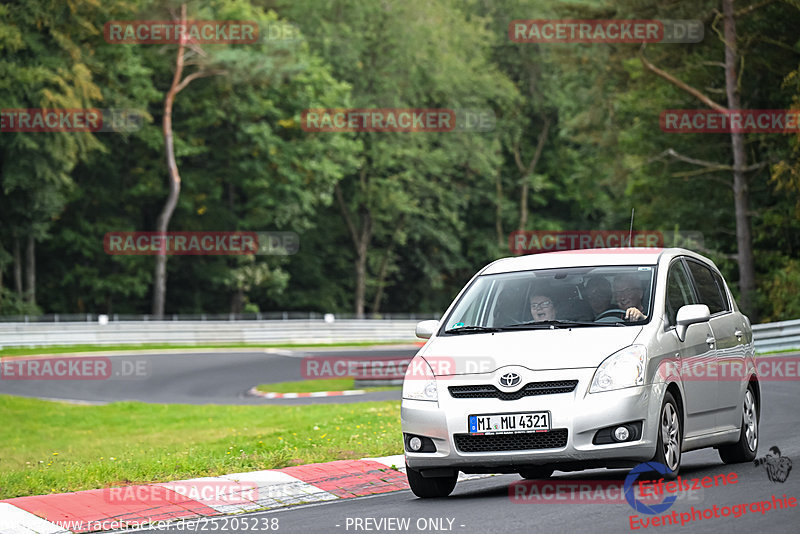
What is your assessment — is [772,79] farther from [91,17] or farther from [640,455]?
[640,455]

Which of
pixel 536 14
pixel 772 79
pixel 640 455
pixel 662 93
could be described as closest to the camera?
pixel 640 455

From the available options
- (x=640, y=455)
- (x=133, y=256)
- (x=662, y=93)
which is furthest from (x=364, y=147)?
(x=640, y=455)

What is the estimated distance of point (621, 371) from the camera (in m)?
8.67

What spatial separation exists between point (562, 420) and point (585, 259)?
205 centimetres

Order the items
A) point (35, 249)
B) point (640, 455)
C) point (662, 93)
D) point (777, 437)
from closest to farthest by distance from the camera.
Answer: point (640, 455), point (777, 437), point (662, 93), point (35, 249)

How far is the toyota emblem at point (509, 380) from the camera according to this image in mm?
8617

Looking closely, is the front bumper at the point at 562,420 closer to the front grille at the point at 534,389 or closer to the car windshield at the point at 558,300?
the front grille at the point at 534,389

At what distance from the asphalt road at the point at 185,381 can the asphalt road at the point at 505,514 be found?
54.1 ft

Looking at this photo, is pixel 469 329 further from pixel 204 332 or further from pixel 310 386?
pixel 204 332

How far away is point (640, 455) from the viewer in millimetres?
8609

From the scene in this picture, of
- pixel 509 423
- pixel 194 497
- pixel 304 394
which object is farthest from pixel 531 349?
pixel 304 394

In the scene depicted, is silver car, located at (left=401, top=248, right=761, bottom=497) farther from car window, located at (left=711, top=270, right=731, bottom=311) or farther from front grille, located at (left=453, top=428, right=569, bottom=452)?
car window, located at (left=711, top=270, right=731, bottom=311)

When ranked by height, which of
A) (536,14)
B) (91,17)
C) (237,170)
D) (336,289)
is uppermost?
(536,14)

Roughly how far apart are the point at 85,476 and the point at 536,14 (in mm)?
68100
